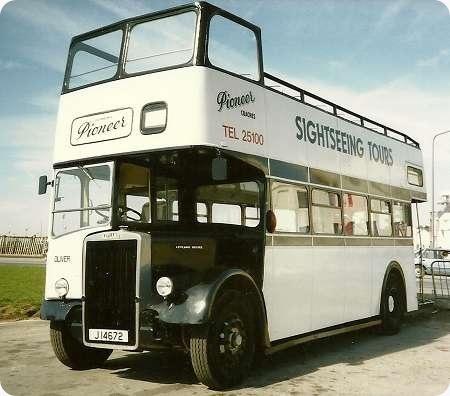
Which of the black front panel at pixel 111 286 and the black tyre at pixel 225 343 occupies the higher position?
the black front panel at pixel 111 286

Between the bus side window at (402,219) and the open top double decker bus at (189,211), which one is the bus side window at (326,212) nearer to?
the open top double decker bus at (189,211)

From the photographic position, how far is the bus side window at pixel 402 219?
10594mm

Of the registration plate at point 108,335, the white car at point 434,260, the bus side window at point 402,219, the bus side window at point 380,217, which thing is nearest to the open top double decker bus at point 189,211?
the registration plate at point 108,335

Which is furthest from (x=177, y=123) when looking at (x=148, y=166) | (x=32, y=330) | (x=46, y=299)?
(x=32, y=330)

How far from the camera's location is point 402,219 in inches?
430

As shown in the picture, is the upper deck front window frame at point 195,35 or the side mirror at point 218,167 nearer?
the side mirror at point 218,167

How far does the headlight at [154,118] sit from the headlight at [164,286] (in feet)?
5.56

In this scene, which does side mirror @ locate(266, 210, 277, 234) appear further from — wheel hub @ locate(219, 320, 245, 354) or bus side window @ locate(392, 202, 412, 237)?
bus side window @ locate(392, 202, 412, 237)

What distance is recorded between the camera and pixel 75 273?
20.9 feet

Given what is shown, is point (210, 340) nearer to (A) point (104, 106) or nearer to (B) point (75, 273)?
(B) point (75, 273)

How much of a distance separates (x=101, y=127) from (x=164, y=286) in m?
2.24

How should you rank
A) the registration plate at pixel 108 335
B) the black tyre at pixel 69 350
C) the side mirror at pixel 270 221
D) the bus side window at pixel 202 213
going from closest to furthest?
the registration plate at pixel 108 335 < the black tyre at pixel 69 350 < the side mirror at pixel 270 221 < the bus side window at pixel 202 213

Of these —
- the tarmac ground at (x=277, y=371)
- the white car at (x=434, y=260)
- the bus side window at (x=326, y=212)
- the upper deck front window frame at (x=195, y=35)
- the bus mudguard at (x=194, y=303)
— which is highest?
the upper deck front window frame at (x=195, y=35)

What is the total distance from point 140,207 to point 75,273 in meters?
1.10
